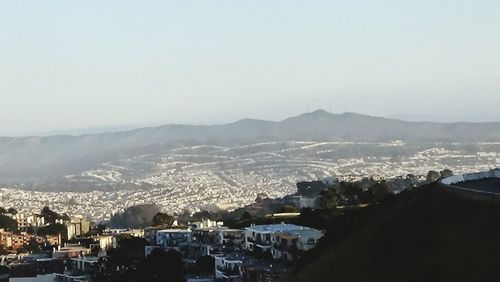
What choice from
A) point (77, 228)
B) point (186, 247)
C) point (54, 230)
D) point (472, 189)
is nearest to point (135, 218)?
point (77, 228)

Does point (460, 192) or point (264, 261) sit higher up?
point (460, 192)

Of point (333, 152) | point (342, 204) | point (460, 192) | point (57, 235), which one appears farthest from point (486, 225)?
point (333, 152)

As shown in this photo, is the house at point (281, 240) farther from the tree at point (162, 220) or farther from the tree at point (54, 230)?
the tree at point (54, 230)

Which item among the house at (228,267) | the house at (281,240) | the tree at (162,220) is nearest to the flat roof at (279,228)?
the house at (281,240)

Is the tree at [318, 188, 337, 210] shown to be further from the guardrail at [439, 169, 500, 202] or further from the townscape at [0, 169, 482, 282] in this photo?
the guardrail at [439, 169, 500, 202]

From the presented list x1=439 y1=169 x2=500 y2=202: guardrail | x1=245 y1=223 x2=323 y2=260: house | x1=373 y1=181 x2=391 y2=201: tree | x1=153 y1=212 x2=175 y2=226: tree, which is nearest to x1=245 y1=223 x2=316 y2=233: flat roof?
x1=245 y1=223 x2=323 y2=260: house

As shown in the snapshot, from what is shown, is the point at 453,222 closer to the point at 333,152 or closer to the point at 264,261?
the point at 264,261

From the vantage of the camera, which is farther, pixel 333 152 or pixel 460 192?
pixel 333 152

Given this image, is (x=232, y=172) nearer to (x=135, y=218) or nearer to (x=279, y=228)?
(x=135, y=218)

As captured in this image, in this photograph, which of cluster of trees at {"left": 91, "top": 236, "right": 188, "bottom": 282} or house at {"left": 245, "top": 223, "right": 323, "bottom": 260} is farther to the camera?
cluster of trees at {"left": 91, "top": 236, "right": 188, "bottom": 282}
